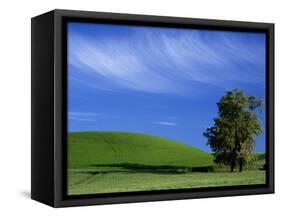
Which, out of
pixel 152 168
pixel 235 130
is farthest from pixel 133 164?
pixel 235 130

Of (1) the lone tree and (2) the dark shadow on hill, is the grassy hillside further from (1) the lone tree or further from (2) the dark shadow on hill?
(1) the lone tree

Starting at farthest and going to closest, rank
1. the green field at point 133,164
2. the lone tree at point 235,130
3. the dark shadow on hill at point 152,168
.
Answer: the lone tree at point 235,130, the dark shadow on hill at point 152,168, the green field at point 133,164

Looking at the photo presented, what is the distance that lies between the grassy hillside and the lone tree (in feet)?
1.24

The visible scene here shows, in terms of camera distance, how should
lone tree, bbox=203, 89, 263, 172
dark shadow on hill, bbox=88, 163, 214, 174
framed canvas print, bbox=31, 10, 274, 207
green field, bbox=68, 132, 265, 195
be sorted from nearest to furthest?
1. framed canvas print, bbox=31, 10, 274, 207
2. green field, bbox=68, 132, 265, 195
3. dark shadow on hill, bbox=88, 163, 214, 174
4. lone tree, bbox=203, 89, 263, 172

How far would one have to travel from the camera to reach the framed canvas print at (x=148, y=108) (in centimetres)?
1110

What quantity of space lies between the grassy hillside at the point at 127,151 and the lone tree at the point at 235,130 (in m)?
0.38

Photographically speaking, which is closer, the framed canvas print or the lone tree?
the framed canvas print

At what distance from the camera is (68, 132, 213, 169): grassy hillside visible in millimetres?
11172

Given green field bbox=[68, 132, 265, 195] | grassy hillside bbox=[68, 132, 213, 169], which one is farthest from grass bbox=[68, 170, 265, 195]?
grassy hillside bbox=[68, 132, 213, 169]

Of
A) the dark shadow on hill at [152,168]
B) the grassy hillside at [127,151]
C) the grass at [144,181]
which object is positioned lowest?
the grass at [144,181]

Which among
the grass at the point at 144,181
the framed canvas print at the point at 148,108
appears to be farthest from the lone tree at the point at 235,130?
the grass at the point at 144,181

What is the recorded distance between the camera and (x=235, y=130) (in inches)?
496

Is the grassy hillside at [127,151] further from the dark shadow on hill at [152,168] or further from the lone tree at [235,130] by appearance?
the lone tree at [235,130]

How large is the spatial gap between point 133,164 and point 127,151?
0.71ft
